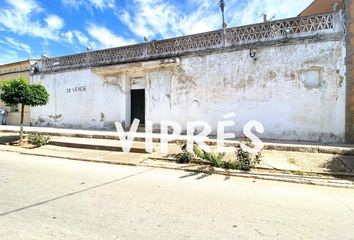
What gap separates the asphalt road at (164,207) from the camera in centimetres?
326

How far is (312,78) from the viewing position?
9656mm

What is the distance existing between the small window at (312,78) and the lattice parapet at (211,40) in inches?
53.1

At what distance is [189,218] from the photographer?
369 centimetres

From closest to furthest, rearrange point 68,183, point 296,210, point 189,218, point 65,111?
point 189,218, point 296,210, point 68,183, point 65,111

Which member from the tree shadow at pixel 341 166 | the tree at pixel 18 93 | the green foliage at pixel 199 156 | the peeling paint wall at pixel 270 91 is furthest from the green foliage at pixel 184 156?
the tree at pixel 18 93

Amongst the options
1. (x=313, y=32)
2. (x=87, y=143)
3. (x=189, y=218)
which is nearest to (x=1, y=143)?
(x=87, y=143)

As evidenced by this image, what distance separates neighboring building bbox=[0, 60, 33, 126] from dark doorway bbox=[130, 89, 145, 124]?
26.2 feet

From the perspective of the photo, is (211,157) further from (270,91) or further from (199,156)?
(270,91)

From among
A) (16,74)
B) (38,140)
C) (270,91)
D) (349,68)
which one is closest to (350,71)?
(349,68)

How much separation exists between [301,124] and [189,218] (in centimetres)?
762

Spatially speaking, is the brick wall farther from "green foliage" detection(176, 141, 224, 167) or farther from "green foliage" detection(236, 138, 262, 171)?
"green foliage" detection(176, 141, 224, 167)

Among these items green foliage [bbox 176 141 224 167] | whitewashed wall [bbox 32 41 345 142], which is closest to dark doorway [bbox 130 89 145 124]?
whitewashed wall [bbox 32 41 345 142]

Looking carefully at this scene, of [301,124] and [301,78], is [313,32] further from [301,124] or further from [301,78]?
[301,124]

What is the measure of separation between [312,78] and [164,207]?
8.06 m
